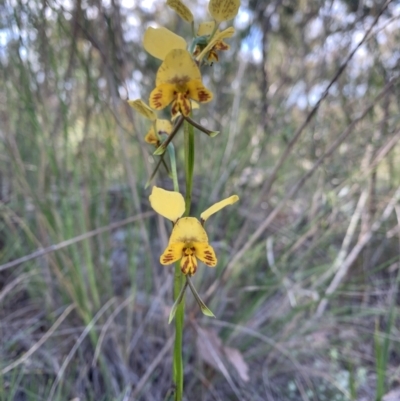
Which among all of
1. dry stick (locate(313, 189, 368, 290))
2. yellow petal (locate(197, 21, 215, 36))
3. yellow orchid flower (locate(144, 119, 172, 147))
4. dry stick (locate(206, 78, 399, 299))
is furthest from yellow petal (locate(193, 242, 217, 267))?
dry stick (locate(313, 189, 368, 290))

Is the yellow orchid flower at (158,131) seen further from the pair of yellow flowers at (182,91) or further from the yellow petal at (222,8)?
the yellow petal at (222,8)

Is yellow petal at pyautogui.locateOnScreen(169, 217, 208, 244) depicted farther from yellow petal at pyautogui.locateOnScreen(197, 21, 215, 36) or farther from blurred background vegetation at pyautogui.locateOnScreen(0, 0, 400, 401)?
blurred background vegetation at pyautogui.locateOnScreen(0, 0, 400, 401)

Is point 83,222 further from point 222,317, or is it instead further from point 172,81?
point 172,81

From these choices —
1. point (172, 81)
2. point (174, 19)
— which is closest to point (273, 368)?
point (172, 81)

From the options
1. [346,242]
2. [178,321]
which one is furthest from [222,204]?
[346,242]

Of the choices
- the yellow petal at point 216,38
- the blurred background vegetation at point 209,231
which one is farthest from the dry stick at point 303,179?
the yellow petal at point 216,38

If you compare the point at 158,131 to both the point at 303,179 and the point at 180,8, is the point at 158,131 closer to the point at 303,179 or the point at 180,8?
the point at 180,8
